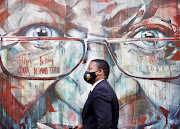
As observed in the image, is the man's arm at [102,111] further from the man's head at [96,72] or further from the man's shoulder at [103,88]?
the man's head at [96,72]

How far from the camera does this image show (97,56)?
190 inches

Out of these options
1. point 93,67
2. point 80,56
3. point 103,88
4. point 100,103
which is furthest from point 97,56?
point 100,103

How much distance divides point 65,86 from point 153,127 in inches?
69.0

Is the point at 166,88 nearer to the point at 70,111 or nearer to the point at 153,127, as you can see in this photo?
the point at 153,127

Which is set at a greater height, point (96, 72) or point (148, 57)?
point (148, 57)

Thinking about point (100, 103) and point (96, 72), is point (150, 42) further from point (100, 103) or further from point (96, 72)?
point (100, 103)

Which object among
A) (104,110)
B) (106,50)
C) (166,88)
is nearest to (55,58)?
(106,50)

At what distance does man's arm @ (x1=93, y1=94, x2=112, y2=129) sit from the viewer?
2553 millimetres

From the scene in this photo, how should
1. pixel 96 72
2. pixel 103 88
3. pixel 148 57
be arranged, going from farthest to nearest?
pixel 148 57 → pixel 96 72 → pixel 103 88

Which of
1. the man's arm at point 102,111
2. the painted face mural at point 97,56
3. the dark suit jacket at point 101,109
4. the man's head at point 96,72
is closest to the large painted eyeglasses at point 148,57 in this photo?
the painted face mural at point 97,56

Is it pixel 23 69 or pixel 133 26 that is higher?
pixel 133 26

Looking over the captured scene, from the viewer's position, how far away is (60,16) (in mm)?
4883

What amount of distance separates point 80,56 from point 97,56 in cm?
31

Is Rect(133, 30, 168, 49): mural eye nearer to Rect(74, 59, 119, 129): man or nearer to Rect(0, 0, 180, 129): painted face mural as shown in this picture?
Rect(0, 0, 180, 129): painted face mural
